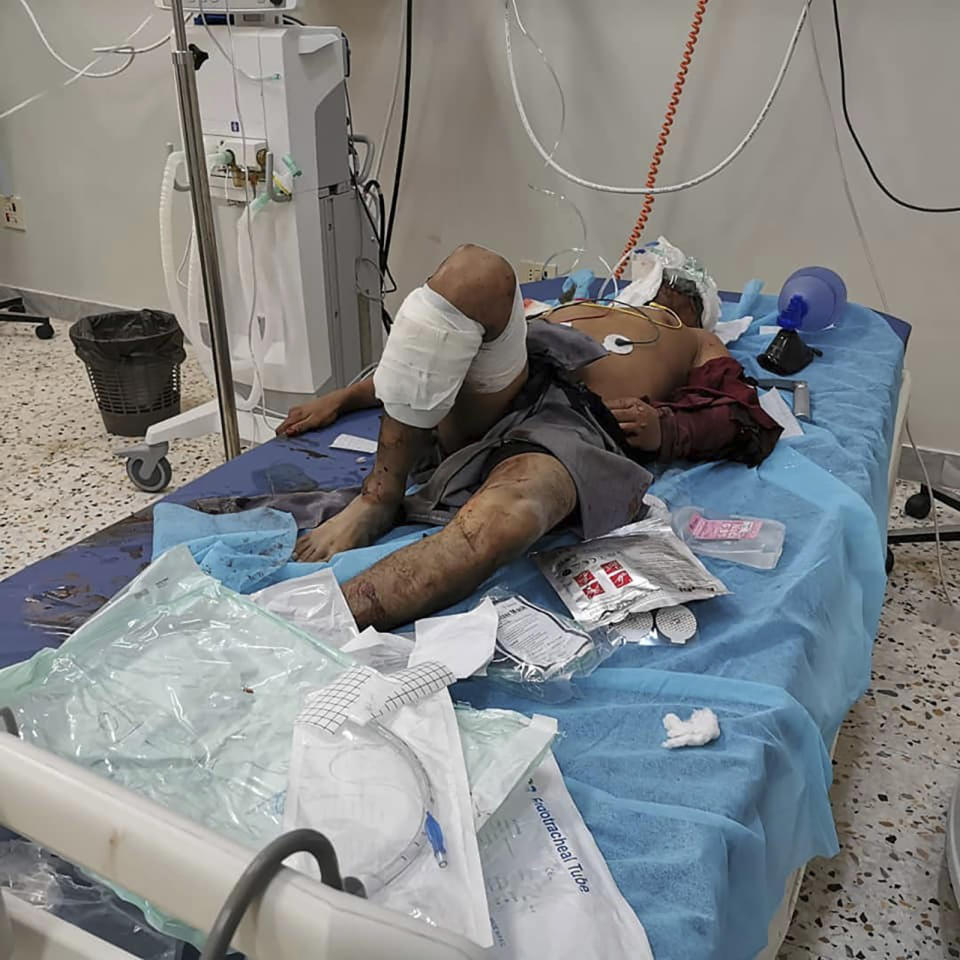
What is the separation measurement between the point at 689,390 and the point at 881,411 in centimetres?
41

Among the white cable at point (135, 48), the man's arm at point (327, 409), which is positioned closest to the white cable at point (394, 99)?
the white cable at point (135, 48)

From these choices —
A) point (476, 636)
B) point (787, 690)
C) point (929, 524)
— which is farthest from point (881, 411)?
point (476, 636)

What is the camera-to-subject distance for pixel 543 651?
45.3 inches

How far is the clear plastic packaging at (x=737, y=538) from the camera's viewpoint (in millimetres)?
1420

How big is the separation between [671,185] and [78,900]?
93.4 inches

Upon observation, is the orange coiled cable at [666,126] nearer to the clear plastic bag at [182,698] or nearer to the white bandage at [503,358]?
the white bandage at [503,358]

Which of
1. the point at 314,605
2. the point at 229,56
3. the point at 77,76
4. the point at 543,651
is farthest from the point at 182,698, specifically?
the point at 77,76

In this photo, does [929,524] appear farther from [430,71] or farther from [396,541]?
[430,71]

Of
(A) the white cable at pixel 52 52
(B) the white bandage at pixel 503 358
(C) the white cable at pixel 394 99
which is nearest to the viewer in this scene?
(B) the white bandage at pixel 503 358

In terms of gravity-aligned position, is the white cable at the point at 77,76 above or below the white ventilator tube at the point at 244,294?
above

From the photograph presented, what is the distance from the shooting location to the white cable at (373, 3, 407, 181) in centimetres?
281

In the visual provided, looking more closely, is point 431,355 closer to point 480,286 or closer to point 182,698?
point 480,286

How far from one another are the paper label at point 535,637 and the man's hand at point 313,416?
2.58 ft

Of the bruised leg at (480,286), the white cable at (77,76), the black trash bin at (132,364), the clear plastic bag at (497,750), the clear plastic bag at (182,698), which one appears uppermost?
the white cable at (77,76)
